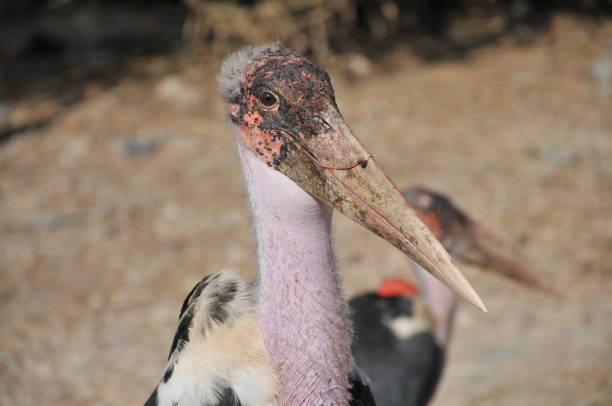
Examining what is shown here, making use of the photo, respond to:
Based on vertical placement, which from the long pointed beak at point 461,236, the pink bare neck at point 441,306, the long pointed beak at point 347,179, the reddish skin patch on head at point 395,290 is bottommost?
the pink bare neck at point 441,306

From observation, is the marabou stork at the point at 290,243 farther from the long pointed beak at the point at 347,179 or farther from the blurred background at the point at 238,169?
the blurred background at the point at 238,169

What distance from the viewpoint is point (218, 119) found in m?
6.84

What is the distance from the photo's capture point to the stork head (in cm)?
177

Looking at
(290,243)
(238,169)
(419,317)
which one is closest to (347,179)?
(290,243)

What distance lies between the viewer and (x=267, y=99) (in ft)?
5.96

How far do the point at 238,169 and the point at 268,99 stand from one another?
2.04 metres

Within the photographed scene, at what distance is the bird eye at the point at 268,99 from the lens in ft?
5.92

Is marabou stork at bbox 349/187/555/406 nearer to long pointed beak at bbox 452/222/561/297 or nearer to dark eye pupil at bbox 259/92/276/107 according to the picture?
long pointed beak at bbox 452/222/561/297

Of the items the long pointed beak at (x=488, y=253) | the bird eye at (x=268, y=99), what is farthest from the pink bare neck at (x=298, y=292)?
the long pointed beak at (x=488, y=253)

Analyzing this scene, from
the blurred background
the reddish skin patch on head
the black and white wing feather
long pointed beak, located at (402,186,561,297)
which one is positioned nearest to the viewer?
Result: the black and white wing feather

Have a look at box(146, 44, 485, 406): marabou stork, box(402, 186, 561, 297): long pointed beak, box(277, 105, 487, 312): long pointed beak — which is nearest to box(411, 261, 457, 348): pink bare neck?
box(402, 186, 561, 297): long pointed beak

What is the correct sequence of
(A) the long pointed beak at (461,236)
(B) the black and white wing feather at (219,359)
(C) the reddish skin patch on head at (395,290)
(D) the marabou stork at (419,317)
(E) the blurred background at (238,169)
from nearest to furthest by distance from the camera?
(B) the black and white wing feather at (219,359) → (D) the marabou stork at (419,317) → (C) the reddish skin patch on head at (395,290) → (A) the long pointed beak at (461,236) → (E) the blurred background at (238,169)

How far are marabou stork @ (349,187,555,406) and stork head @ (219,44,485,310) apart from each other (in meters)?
1.35

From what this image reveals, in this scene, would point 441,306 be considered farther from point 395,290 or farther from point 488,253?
point 488,253
